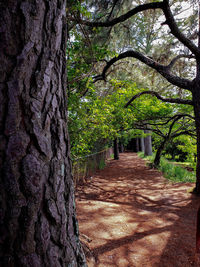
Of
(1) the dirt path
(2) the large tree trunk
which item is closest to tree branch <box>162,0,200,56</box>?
(1) the dirt path

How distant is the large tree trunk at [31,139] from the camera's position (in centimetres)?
97

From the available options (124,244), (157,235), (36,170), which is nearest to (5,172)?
(36,170)

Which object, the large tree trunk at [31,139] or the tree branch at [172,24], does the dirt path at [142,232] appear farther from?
the tree branch at [172,24]

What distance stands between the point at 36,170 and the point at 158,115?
339 inches

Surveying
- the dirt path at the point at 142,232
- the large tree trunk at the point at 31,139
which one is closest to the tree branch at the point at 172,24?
the dirt path at the point at 142,232

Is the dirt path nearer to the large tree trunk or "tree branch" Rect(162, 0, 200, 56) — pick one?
the large tree trunk

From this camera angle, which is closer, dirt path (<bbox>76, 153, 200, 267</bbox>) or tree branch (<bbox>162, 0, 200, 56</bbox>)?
dirt path (<bbox>76, 153, 200, 267</bbox>)

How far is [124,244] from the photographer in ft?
8.48

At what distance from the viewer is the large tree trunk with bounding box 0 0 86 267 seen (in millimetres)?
970

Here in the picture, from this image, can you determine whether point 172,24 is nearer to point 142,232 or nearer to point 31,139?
point 142,232

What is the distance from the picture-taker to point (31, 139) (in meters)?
1.03

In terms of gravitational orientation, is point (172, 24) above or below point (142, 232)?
above

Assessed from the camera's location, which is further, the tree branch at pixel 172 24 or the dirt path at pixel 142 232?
the tree branch at pixel 172 24

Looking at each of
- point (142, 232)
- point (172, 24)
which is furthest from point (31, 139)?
point (172, 24)
